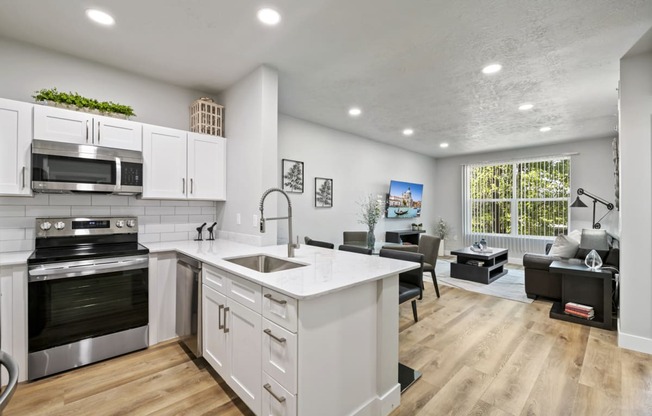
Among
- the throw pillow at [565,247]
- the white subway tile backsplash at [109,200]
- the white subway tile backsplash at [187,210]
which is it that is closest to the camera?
the white subway tile backsplash at [109,200]

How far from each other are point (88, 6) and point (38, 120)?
0.99m

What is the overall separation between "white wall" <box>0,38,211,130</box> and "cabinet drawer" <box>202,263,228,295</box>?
196 cm

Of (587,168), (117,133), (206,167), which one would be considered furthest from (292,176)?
(587,168)

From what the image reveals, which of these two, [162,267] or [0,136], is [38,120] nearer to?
[0,136]

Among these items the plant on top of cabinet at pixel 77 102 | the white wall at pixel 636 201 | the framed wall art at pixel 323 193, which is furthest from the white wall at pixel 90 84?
the white wall at pixel 636 201

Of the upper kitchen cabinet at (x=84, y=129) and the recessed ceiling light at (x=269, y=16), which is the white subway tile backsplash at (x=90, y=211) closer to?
the upper kitchen cabinet at (x=84, y=129)

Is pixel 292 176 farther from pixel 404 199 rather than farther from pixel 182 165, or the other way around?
pixel 404 199

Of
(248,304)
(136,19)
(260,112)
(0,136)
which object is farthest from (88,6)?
(248,304)

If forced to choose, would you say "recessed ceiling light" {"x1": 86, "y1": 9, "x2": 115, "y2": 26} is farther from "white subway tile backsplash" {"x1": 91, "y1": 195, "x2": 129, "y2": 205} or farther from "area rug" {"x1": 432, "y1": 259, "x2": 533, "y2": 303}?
"area rug" {"x1": 432, "y1": 259, "x2": 533, "y2": 303}

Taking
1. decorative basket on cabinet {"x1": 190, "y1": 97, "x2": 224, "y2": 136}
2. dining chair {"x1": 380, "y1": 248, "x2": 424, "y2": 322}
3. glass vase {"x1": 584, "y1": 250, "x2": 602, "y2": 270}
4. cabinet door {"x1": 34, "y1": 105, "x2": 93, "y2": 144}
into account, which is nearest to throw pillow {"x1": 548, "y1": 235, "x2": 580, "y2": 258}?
glass vase {"x1": 584, "y1": 250, "x2": 602, "y2": 270}

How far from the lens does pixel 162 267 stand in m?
2.73

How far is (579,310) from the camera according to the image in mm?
3305

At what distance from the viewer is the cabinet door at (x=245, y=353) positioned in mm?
1684

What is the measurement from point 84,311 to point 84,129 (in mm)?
1533
